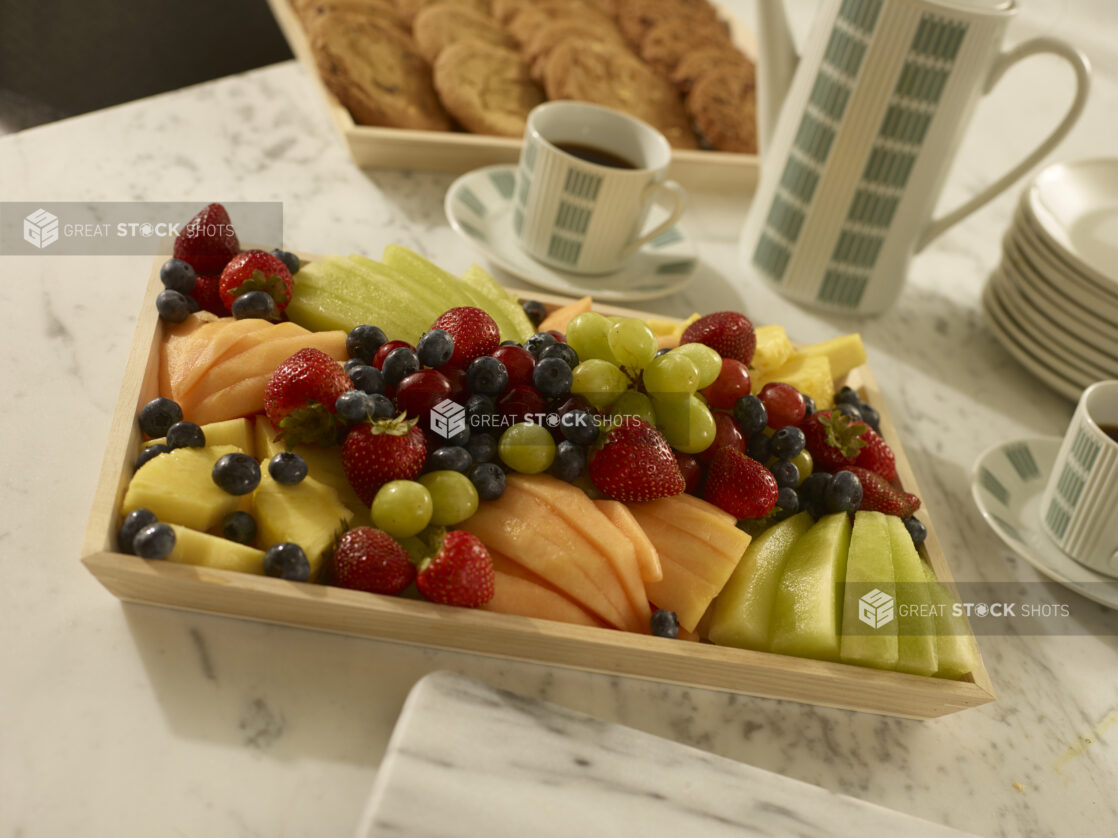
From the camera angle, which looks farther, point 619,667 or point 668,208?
point 668,208

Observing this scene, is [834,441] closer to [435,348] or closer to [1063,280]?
[435,348]

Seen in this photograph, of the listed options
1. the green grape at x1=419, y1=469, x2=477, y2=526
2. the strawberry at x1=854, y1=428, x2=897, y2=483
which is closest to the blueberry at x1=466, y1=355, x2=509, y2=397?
the green grape at x1=419, y1=469, x2=477, y2=526

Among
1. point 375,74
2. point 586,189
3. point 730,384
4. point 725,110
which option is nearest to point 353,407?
point 730,384

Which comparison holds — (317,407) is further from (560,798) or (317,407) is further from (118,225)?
(118,225)

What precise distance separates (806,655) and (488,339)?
0.48 metres

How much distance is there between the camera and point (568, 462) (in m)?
0.95

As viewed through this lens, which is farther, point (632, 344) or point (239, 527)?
point (632, 344)

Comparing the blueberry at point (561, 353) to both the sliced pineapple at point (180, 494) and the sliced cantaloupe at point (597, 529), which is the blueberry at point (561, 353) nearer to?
the sliced cantaloupe at point (597, 529)

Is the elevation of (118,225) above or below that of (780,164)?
below

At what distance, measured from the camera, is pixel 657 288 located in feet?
4.98

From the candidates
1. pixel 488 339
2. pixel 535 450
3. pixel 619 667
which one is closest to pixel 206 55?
pixel 488 339

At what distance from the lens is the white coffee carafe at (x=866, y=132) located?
130 centimetres

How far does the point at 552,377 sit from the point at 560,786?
0.42 metres

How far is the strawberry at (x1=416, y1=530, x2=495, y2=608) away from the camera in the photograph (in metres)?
0.84
